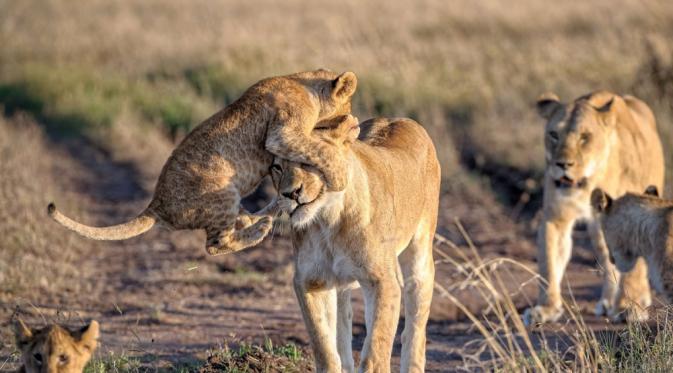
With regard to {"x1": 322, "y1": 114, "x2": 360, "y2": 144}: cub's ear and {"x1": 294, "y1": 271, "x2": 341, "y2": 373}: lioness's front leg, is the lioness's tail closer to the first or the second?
{"x1": 294, "y1": 271, "x2": 341, "y2": 373}: lioness's front leg

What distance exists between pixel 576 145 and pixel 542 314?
1.13 meters

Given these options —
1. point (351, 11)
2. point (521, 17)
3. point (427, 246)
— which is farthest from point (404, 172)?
point (351, 11)

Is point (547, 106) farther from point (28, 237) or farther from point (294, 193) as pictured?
point (28, 237)

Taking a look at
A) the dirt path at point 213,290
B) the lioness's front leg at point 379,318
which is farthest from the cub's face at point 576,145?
the lioness's front leg at point 379,318

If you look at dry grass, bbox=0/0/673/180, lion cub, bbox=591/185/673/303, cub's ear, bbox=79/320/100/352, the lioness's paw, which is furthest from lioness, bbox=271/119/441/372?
dry grass, bbox=0/0/673/180

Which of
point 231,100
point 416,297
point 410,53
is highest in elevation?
point 410,53

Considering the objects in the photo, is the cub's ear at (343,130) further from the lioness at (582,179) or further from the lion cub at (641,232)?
the lioness at (582,179)

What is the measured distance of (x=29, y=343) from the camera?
176 inches

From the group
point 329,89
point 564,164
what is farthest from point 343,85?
point 564,164

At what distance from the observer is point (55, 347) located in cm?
438

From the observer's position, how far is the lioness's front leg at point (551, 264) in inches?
306

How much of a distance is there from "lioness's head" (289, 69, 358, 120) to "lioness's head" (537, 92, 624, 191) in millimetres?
2845

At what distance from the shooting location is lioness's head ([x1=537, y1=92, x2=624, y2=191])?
7852 millimetres

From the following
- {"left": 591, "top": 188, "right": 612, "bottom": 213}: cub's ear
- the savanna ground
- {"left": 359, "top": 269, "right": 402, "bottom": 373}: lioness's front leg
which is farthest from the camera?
the savanna ground
